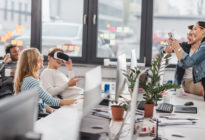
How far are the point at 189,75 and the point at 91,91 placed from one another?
2494 mm

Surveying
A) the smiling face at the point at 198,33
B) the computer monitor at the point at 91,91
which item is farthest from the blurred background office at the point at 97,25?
the computer monitor at the point at 91,91

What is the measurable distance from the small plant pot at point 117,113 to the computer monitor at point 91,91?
563mm

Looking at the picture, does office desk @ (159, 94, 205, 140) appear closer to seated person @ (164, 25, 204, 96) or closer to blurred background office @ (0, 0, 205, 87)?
seated person @ (164, 25, 204, 96)

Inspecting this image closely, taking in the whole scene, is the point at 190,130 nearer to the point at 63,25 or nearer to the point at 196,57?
the point at 196,57

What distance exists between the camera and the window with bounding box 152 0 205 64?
4.93m

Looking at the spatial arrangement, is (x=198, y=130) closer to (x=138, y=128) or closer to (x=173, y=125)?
(x=173, y=125)

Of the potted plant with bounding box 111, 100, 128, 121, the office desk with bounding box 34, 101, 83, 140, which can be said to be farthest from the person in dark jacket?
the potted plant with bounding box 111, 100, 128, 121

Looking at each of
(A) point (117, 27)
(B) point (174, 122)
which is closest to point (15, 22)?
(A) point (117, 27)

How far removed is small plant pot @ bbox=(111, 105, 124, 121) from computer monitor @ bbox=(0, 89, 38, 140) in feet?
3.97

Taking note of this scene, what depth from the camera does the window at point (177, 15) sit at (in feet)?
16.2

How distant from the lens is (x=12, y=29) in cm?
534

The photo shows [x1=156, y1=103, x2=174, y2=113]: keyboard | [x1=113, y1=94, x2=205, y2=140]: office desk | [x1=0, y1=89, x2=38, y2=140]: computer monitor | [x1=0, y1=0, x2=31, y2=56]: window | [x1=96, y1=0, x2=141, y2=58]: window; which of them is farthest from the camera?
[x1=0, y1=0, x2=31, y2=56]: window

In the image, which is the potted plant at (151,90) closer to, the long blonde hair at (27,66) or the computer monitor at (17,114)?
the long blonde hair at (27,66)

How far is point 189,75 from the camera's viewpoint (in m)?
3.69
